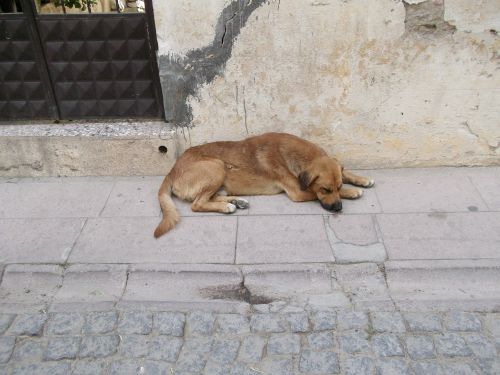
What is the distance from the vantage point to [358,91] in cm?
505

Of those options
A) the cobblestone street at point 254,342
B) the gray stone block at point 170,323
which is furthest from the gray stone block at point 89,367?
the gray stone block at point 170,323

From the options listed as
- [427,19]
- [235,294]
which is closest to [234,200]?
[235,294]

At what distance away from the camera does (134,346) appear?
135 inches

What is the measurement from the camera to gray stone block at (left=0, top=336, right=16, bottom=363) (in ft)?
11.1

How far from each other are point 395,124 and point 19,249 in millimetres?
4322

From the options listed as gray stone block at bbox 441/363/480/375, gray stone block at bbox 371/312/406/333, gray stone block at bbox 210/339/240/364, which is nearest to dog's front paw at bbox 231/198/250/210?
gray stone block at bbox 210/339/240/364

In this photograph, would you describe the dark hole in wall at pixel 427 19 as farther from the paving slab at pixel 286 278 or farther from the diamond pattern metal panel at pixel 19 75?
the diamond pattern metal panel at pixel 19 75

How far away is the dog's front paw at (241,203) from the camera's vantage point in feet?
16.1

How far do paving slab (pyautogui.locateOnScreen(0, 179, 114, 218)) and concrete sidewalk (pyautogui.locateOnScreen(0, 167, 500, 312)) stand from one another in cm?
2

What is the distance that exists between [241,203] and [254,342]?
1.80m

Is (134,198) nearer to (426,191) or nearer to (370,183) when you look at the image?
(370,183)

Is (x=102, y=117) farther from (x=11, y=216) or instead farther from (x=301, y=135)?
(x=301, y=135)

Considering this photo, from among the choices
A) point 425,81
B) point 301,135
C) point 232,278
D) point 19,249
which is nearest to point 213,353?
point 232,278

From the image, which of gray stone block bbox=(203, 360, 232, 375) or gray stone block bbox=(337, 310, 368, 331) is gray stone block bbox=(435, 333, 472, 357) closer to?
gray stone block bbox=(337, 310, 368, 331)
